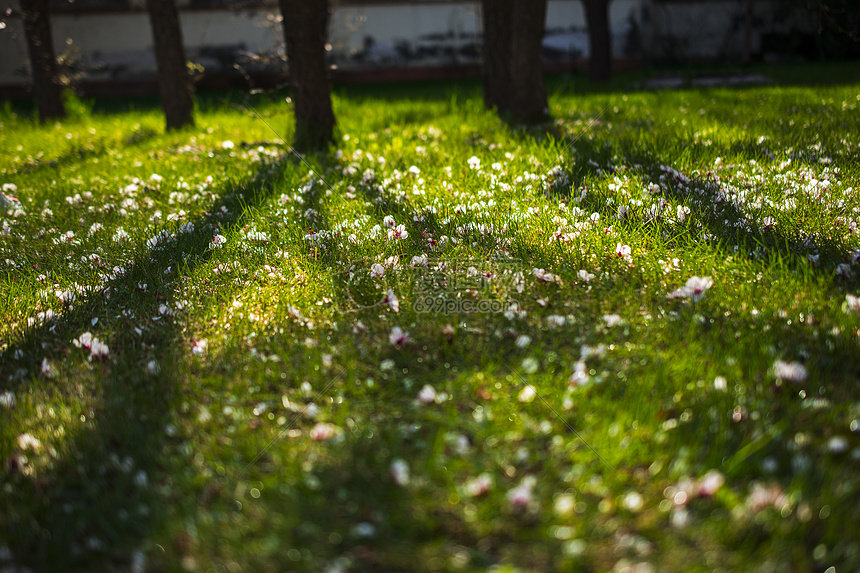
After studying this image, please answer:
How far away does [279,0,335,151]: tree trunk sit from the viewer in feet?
18.4

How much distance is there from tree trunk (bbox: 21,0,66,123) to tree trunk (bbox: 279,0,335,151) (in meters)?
6.11

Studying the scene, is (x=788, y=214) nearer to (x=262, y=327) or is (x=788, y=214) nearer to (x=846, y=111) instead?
(x=262, y=327)

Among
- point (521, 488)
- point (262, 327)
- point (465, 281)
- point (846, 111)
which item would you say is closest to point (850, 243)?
point (465, 281)

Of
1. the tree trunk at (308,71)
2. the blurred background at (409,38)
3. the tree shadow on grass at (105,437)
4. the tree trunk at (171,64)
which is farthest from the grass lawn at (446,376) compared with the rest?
the blurred background at (409,38)

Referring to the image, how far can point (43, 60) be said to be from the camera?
9586 millimetres

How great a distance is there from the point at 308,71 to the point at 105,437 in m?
4.89

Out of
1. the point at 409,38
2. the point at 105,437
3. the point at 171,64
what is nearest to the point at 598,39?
the point at 409,38

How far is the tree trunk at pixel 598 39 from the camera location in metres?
13.1

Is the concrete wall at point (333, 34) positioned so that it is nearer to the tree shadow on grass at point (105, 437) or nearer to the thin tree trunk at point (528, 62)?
the thin tree trunk at point (528, 62)

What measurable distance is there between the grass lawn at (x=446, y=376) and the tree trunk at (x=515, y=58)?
2.93 metres

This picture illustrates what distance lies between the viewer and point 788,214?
3254 mm

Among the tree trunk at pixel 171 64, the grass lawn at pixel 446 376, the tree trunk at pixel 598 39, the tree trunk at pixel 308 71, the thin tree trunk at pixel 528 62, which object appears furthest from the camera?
the tree trunk at pixel 598 39

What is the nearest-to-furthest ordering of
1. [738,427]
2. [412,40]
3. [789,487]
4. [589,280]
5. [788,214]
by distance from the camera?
[789,487] < [738,427] < [589,280] < [788,214] < [412,40]

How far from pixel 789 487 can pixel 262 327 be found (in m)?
1.94
